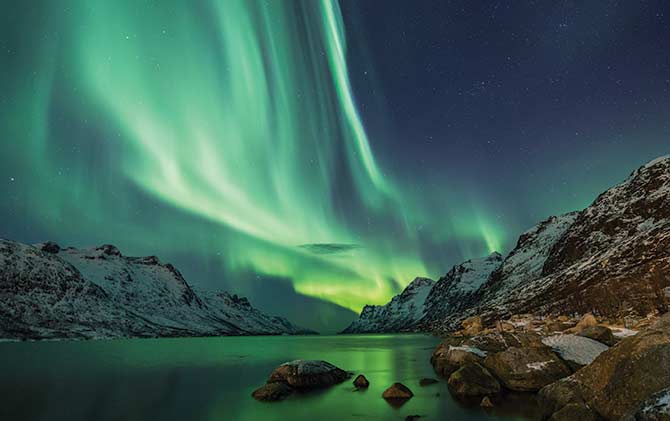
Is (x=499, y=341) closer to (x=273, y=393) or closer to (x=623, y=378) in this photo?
(x=273, y=393)

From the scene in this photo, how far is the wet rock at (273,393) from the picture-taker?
3095 centimetres

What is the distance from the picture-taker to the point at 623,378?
58.5 feet

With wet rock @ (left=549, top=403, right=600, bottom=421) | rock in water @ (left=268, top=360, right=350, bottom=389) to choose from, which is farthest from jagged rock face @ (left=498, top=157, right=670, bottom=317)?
wet rock @ (left=549, top=403, right=600, bottom=421)

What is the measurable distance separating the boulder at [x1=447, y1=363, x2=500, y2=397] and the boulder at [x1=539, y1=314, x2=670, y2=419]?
8.67m

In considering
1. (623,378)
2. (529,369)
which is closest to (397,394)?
(529,369)

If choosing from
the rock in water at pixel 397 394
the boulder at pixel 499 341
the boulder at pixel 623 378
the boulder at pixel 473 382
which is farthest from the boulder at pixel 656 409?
the boulder at pixel 499 341

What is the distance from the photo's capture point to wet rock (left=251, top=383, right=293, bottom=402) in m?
31.0

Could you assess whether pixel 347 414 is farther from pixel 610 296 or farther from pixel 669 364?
pixel 610 296

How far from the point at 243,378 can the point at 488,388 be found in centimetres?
2919

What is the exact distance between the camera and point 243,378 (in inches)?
1891

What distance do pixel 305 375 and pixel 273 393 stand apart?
15.3ft

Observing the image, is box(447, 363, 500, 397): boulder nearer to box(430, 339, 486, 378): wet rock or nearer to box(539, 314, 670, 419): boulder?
box(430, 339, 486, 378): wet rock

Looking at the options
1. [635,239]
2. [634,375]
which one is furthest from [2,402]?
[635,239]

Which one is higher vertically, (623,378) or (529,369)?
(529,369)
